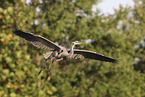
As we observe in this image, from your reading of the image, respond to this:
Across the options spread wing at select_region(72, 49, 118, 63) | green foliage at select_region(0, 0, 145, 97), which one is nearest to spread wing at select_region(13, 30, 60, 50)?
spread wing at select_region(72, 49, 118, 63)

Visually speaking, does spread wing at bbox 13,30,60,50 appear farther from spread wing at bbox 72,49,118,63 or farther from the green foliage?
the green foliage

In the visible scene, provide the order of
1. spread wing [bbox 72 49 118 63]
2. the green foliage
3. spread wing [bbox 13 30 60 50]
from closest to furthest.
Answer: spread wing [bbox 13 30 60 50] < spread wing [bbox 72 49 118 63] < the green foliage

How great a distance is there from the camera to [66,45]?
53.5 ft

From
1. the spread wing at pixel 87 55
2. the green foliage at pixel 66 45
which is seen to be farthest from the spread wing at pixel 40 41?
the green foliage at pixel 66 45

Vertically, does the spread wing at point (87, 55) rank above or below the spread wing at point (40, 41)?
below

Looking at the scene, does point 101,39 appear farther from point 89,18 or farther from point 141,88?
point 141,88

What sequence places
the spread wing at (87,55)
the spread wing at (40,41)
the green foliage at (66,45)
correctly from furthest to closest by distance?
the green foliage at (66,45)
the spread wing at (87,55)
the spread wing at (40,41)

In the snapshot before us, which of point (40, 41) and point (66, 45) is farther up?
point (66, 45)

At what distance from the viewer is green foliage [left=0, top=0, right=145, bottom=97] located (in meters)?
12.4

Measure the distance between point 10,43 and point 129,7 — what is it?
1076 cm

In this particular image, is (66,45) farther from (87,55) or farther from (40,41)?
(40,41)

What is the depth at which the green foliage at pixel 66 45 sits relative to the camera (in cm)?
1235

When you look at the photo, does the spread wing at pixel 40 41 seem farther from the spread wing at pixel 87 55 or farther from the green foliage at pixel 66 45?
the green foliage at pixel 66 45

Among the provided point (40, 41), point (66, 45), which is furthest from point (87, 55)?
point (66, 45)
